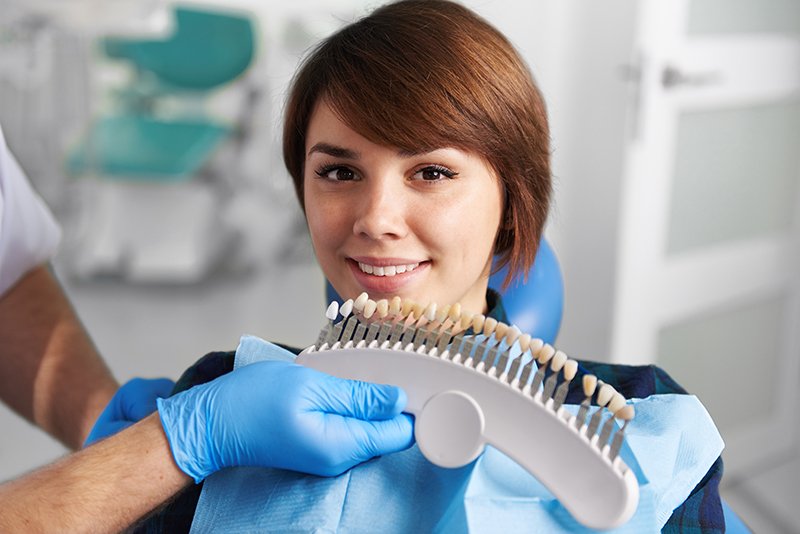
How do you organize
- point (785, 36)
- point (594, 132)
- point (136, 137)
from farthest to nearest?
point (136, 137) → point (594, 132) → point (785, 36)

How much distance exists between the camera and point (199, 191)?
12.0 feet

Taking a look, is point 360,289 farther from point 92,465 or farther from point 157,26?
point 157,26

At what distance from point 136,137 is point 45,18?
52 cm

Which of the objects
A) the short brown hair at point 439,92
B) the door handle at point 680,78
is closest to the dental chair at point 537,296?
the short brown hair at point 439,92

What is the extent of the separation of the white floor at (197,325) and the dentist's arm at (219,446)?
5.90 ft

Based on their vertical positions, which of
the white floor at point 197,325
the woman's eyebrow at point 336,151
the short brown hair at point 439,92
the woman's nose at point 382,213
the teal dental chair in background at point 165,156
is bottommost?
the white floor at point 197,325

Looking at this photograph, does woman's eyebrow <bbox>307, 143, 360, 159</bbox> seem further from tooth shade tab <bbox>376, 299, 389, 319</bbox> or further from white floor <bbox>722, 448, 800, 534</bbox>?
white floor <bbox>722, 448, 800, 534</bbox>

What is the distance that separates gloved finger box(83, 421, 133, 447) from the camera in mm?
1104

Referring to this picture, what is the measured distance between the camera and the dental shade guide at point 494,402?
0.72 metres

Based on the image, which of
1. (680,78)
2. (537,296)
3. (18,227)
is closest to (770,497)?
(680,78)

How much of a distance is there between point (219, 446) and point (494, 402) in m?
0.27

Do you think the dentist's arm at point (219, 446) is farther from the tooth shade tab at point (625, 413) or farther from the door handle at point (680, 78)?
the door handle at point (680, 78)

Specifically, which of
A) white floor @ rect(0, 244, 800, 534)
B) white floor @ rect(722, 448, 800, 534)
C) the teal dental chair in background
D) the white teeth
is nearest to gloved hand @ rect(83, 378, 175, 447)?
the white teeth

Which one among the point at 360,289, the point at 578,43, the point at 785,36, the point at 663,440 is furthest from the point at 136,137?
the point at 663,440
